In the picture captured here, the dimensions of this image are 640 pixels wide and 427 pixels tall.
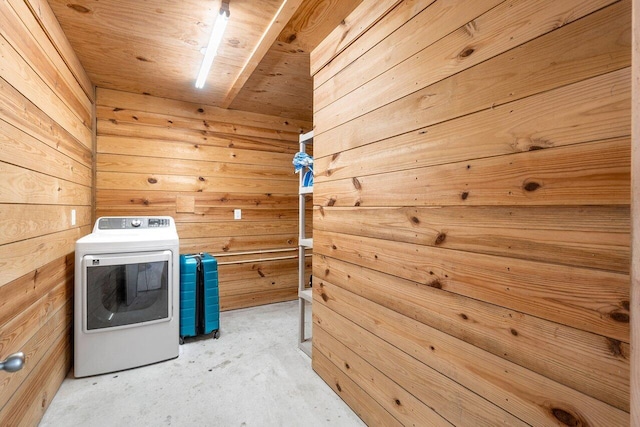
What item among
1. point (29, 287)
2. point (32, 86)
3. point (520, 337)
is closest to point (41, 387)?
point (29, 287)

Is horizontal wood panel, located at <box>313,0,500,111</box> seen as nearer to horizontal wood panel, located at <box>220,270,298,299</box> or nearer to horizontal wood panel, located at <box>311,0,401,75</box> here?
horizontal wood panel, located at <box>311,0,401,75</box>

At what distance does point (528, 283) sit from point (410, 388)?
73 centimetres

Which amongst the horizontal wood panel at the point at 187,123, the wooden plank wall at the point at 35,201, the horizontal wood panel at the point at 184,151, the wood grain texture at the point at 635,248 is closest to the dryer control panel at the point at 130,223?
the wooden plank wall at the point at 35,201

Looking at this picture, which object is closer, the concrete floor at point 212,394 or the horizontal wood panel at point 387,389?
the horizontal wood panel at point 387,389

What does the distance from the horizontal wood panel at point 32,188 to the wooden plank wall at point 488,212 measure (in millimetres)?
1574

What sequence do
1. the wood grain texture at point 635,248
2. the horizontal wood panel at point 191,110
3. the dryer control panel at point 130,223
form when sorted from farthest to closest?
the horizontal wood panel at point 191,110
the dryer control panel at point 130,223
the wood grain texture at point 635,248

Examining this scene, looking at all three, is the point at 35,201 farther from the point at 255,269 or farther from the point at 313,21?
the point at 255,269

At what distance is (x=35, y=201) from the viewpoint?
5.22 ft

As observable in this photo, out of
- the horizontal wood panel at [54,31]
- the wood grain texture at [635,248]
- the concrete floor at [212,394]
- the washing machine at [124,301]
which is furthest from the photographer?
the washing machine at [124,301]

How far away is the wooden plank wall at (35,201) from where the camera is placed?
1.31 metres

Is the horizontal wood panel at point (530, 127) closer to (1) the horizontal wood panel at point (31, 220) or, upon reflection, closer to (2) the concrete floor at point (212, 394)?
(2) the concrete floor at point (212, 394)

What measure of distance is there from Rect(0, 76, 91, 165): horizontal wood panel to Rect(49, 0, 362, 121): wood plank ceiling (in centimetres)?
67

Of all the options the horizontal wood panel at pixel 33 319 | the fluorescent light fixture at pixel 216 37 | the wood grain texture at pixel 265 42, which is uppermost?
the wood grain texture at pixel 265 42

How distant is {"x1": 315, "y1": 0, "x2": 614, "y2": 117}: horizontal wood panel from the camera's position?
2.88 ft
